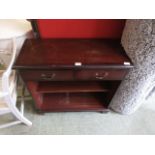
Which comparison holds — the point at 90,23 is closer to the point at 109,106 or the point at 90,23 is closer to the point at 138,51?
the point at 138,51

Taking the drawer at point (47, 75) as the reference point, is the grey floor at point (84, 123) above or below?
below

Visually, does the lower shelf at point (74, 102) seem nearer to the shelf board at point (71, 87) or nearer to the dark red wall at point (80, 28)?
the shelf board at point (71, 87)

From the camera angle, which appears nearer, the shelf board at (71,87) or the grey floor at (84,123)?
the shelf board at (71,87)

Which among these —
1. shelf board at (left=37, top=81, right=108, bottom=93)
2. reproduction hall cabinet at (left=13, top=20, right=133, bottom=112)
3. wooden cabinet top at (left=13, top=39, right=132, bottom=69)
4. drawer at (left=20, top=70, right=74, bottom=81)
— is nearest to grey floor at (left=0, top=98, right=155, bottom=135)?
reproduction hall cabinet at (left=13, top=20, right=133, bottom=112)

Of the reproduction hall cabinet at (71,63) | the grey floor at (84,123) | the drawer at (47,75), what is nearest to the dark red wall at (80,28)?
the reproduction hall cabinet at (71,63)

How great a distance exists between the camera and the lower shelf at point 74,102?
1381mm

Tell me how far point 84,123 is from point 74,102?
0.80 feet

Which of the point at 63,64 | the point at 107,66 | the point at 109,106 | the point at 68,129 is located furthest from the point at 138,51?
the point at 68,129

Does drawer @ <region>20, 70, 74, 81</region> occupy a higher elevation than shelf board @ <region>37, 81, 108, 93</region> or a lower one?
higher

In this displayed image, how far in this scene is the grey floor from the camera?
1.34 metres

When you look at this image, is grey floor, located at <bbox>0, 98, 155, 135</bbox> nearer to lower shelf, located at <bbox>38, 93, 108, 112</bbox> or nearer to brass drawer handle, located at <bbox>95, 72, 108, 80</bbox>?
lower shelf, located at <bbox>38, 93, 108, 112</bbox>

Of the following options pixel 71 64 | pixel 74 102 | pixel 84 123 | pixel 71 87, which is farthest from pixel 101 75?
pixel 84 123

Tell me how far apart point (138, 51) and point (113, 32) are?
0.32 metres

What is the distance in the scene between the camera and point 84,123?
1.41 meters
